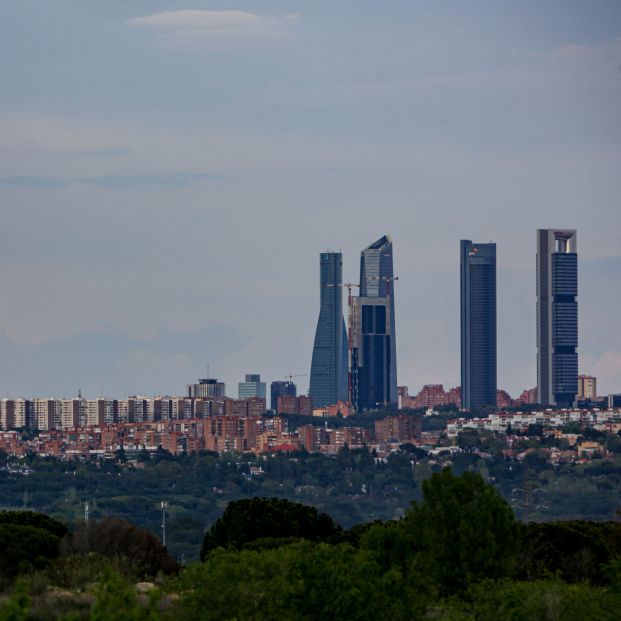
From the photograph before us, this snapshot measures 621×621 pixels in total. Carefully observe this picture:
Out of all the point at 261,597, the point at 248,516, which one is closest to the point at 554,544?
the point at 248,516

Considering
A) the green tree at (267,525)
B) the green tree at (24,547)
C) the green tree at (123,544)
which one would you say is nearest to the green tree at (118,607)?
the green tree at (24,547)

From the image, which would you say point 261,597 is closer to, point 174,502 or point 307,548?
point 307,548

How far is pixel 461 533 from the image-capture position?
3506cm

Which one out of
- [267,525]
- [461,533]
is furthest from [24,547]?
[461,533]

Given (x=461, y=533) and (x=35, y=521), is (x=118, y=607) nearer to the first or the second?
(x=461, y=533)

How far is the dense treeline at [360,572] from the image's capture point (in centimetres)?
2753

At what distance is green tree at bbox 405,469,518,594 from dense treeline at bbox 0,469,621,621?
0.03 meters

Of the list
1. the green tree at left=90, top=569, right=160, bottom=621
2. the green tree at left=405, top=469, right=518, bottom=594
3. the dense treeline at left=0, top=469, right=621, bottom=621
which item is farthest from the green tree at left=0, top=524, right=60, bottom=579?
the green tree at left=90, top=569, right=160, bottom=621

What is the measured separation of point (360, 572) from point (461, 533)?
6792 mm

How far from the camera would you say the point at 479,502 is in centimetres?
3581

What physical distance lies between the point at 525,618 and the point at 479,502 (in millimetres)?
7688

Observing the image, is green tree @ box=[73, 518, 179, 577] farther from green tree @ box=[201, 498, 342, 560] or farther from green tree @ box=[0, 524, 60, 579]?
green tree @ box=[201, 498, 342, 560]

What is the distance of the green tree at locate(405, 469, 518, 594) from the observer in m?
Answer: 34.9

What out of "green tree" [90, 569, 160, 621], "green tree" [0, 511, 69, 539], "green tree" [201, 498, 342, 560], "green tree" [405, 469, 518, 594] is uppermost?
"green tree" [90, 569, 160, 621]
